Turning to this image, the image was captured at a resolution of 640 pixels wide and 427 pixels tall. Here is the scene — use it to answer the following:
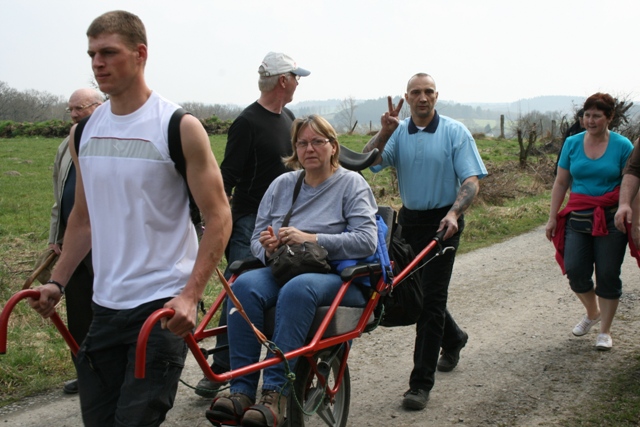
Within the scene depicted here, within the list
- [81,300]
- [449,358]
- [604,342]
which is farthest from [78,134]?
[604,342]

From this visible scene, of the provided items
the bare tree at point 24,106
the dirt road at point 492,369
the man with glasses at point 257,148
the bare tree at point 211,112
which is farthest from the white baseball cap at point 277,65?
the bare tree at point 24,106

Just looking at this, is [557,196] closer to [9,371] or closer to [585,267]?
[585,267]

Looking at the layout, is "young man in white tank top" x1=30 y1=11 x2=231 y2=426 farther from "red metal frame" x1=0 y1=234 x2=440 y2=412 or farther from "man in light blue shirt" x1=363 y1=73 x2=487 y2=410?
"man in light blue shirt" x1=363 y1=73 x2=487 y2=410

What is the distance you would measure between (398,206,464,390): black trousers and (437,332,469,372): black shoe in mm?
291

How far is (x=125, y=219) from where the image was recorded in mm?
2943

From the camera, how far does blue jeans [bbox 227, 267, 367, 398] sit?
374cm

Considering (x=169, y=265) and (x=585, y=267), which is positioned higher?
(x=169, y=265)

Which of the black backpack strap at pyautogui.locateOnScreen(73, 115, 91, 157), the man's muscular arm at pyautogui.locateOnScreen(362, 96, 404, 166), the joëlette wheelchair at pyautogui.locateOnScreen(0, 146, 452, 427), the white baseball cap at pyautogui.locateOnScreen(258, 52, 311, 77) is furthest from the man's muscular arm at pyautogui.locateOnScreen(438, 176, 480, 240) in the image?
the black backpack strap at pyautogui.locateOnScreen(73, 115, 91, 157)

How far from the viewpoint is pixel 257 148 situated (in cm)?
530

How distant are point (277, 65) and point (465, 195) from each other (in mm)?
1617

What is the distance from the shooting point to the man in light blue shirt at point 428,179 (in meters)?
5.17

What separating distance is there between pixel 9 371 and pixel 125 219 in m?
3.19

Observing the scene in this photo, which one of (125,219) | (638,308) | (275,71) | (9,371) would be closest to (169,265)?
(125,219)

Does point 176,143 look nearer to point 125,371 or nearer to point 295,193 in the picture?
point 125,371
